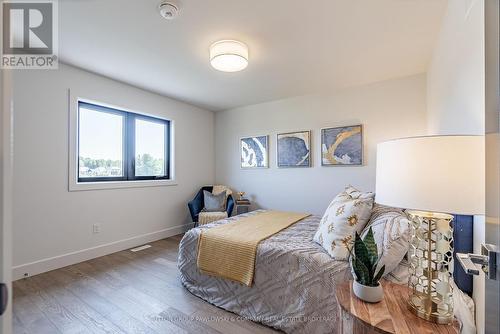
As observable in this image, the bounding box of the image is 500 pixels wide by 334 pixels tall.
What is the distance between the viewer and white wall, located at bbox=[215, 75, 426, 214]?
2926mm

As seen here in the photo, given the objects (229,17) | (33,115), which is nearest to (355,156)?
(229,17)

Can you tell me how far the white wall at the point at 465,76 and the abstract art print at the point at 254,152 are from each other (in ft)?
8.05

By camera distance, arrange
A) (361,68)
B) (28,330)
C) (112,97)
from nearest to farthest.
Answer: (28,330), (361,68), (112,97)

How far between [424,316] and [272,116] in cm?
336

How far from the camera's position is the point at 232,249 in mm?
1829

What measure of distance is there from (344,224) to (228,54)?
1.76m

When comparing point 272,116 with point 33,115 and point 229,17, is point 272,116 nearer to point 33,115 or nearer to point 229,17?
point 229,17

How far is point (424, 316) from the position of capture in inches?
36.3

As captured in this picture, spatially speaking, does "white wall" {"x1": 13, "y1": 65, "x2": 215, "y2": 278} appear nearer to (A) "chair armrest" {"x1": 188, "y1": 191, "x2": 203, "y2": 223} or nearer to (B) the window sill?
(B) the window sill

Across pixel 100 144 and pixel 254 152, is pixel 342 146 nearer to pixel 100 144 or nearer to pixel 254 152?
pixel 254 152

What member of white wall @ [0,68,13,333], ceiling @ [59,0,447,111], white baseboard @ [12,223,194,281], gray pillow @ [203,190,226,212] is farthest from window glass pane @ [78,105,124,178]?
white wall @ [0,68,13,333]

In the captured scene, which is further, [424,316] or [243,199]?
[243,199]

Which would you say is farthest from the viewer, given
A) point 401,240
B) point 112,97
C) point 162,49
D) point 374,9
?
point 112,97

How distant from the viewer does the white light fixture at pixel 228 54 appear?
2.08m
